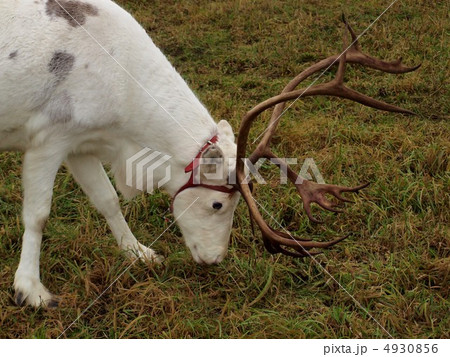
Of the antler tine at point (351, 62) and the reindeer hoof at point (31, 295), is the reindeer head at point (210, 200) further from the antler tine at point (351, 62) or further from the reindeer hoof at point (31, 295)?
the reindeer hoof at point (31, 295)

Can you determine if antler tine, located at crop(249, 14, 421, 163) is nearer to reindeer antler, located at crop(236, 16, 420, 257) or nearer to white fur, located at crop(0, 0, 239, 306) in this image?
reindeer antler, located at crop(236, 16, 420, 257)

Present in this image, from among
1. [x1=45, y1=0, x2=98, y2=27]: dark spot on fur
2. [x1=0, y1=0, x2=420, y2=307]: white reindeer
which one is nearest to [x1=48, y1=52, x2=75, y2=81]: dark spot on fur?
[x1=0, y1=0, x2=420, y2=307]: white reindeer

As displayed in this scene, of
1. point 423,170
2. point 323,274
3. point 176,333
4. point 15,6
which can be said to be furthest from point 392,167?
point 15,6

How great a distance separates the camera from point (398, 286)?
156 inches

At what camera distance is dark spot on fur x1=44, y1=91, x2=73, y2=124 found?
3.54 metres

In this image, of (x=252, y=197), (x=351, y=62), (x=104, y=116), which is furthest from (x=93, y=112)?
(x=351, y=62)

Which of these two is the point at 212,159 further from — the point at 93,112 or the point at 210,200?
the point at 93,112

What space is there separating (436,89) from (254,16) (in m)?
3.22

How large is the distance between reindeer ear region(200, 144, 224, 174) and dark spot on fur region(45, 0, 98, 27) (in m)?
1.09

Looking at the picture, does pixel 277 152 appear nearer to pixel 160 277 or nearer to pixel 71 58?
pixel 160 277

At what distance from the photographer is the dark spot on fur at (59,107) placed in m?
3.54

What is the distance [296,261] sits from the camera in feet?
14.1

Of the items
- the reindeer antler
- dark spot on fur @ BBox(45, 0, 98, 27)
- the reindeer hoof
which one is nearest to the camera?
the reindeer antler

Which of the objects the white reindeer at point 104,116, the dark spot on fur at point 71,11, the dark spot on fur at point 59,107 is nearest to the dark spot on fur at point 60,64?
the white reindeer at point 104,116
